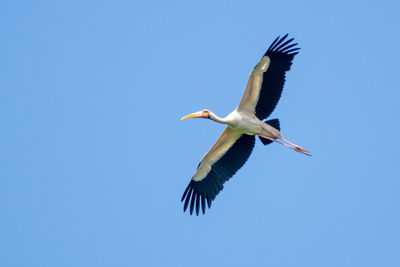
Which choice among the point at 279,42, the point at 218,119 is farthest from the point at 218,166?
the point at 279,42

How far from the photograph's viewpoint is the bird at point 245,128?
75.6 feet

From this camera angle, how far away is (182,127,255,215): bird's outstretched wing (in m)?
23.9

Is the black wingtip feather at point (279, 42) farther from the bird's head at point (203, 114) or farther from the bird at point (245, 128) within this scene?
the bird's head at point (203, 114)

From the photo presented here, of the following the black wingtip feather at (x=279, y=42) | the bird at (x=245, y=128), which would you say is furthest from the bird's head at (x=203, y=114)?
the black wingtip feather at (x=279, y=42)

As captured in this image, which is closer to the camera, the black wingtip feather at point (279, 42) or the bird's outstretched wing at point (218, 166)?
the black wingtip feather at point (279, 42)

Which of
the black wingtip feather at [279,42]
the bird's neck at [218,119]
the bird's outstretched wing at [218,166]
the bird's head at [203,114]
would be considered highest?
the black wingtip feather at [279,42]

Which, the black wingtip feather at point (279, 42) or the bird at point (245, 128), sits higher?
the black wingtip feather at point (279, 42)

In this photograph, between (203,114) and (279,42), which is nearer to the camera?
(279,42)

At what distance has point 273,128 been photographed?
23.4 meters

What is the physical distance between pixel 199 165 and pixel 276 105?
278 cm

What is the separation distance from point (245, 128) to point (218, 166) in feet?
4.58

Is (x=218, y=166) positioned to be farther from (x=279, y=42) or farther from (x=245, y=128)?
(x=279, y=42)

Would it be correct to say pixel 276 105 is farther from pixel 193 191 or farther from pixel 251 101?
pixel 193 191

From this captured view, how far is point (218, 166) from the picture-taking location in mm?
24125
